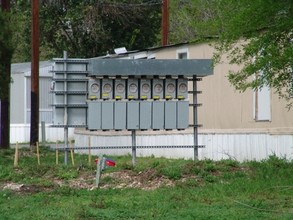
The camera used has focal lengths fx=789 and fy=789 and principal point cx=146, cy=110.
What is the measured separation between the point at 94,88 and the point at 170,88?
164 centimetres

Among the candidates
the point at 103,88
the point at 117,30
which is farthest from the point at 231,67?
the point at 117,30

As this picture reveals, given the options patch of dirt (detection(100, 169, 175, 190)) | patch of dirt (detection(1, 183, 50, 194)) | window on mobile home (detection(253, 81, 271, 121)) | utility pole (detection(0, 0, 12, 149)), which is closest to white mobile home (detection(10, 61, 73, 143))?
utility pole (detection(0, 0, 12, 149))

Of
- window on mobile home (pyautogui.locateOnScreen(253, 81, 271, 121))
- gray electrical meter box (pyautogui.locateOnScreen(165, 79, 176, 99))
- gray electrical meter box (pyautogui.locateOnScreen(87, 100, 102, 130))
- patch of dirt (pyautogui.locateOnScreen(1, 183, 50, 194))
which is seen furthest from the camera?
window on mobile home (pyautogui.locateOnScreen(253, 81, 271, 121))

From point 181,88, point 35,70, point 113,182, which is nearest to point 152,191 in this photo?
point 113,182

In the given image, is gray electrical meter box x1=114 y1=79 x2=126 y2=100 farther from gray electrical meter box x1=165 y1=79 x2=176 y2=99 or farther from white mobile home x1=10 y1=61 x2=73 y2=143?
white mobile home x1=10 y1=61 x2=73 y2=143

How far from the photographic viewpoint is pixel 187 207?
467 inches

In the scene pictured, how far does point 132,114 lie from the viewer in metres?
16.7

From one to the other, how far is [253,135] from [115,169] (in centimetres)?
492

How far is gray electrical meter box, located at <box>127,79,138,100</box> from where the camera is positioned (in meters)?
16.7

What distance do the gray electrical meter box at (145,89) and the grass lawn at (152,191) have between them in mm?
1558

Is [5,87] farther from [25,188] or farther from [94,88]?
[25,188]

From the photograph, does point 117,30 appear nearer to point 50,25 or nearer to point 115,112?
point 50,25

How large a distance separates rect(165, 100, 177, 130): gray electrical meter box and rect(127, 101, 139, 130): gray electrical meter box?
2.11 feet

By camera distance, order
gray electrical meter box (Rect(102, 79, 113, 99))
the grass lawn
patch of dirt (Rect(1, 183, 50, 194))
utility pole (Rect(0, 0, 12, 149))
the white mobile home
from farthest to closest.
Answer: the white mobile home < utility pole (Rect(0, 0, 12, 149)) < gray electrical meter box (Rect(102, 79, 113, 99)) < patch of dirt (Rect(1, 183, 50, 194)) < the grass lawn
